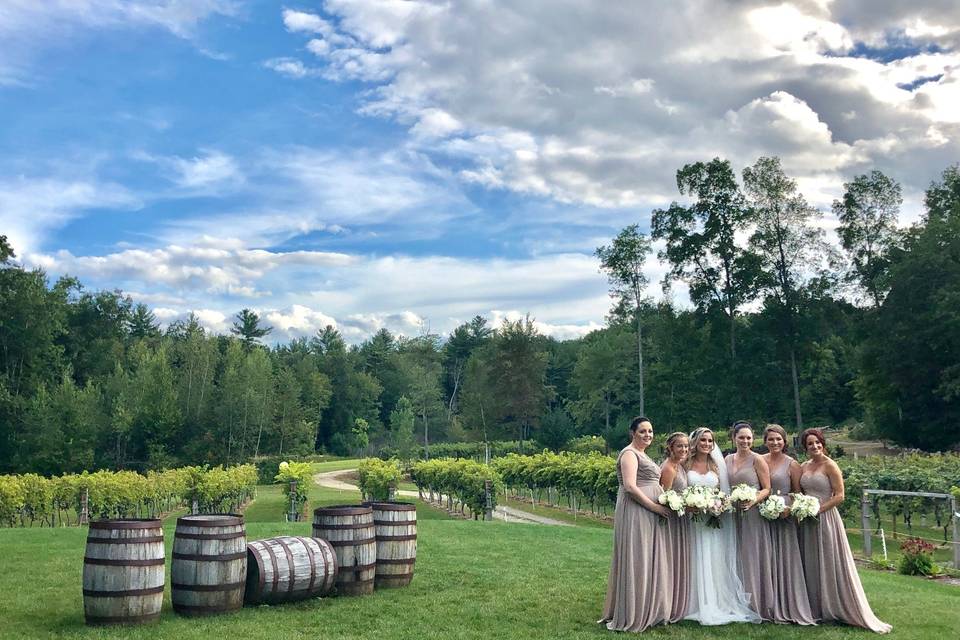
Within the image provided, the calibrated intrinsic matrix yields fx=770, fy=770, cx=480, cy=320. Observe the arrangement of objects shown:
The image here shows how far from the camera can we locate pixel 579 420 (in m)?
57.8

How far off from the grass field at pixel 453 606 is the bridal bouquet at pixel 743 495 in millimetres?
1107

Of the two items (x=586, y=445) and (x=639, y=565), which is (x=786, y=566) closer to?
(x=639, y=565)

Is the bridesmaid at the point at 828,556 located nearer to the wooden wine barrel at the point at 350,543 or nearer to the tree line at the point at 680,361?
the wooden wine barrel at the point at 350,543

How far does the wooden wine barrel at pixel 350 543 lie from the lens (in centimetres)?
792

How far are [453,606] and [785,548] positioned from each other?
3.28 meters

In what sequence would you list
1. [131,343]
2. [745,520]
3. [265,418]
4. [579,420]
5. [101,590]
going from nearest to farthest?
1. [101,590]
2. [745,520]
3. [265,418]
4. [579,420]
5. [131,343]

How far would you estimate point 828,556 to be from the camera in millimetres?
7258

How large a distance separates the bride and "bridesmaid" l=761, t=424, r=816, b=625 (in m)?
0.33

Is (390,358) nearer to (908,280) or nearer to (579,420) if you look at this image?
(579,420)

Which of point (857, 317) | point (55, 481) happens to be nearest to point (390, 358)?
point (857, 317)

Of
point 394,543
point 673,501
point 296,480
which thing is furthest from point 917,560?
point 296,480

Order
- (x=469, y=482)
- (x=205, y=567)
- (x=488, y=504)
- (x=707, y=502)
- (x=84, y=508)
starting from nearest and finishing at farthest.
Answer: (x=205, y=567) → (x=707, y=502) → (x=84, y=508) → (x=488, y=504) → (x=469, y=482)

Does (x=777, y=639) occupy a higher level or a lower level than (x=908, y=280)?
lower

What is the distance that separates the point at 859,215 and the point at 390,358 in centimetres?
5240
